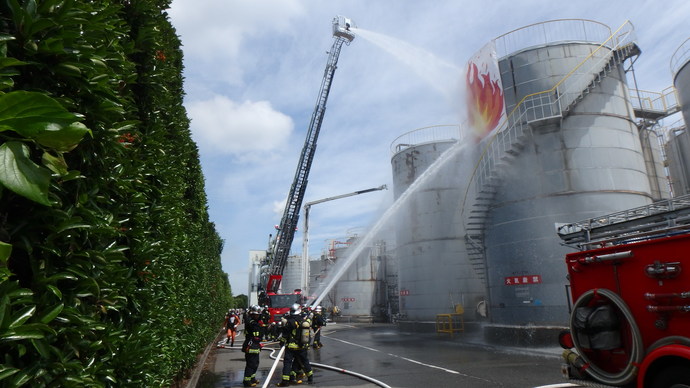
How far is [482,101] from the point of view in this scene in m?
17.5

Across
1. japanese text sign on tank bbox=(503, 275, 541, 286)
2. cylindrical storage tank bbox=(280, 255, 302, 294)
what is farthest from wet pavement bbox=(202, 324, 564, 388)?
cylindrical storage tank bbox=(280, 255, 302, 294)

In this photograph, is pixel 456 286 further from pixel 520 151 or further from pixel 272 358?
pixel 272 358

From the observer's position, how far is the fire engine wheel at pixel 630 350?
17.5 feet

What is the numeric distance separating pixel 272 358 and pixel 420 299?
11.4 metres

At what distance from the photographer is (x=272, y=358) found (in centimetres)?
1338

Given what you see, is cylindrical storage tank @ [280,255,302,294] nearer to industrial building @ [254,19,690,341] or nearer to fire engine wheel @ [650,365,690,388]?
industrial building @ [254,19,690,341]

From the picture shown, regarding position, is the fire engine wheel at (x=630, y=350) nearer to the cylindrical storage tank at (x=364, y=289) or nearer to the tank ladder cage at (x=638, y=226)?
the tank ladder cage at (x=638, y=226)

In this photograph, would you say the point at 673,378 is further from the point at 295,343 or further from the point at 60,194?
the point at 295,343

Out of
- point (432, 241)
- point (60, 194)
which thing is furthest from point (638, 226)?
point (432, 241)

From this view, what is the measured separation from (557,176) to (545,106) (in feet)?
8.25

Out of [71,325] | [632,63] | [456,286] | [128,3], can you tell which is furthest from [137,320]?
[456,286]

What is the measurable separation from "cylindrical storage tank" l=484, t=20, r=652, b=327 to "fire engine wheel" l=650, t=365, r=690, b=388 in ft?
28.3

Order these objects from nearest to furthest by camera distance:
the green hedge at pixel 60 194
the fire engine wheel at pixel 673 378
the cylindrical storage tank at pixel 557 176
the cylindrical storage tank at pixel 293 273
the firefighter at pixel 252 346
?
the green hedge at pixel 60 194, the fire engine wheel at pixel 673 378, the firefighter at pixel 252 346, the cylindrical storage tank at pixel 557 176, the cylindrical storage tank at pixel 293 273

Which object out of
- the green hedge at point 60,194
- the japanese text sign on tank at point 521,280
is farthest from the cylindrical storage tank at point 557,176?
the green hedge at point 60,194
